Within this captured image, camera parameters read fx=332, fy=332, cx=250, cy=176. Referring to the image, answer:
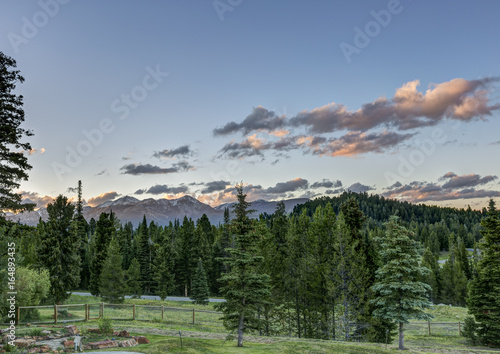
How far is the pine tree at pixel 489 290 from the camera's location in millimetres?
32281

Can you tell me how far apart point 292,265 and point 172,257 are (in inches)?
1921

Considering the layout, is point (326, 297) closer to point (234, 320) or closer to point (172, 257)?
point (234, 320)

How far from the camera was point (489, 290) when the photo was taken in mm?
33469

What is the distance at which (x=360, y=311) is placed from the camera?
104 ft

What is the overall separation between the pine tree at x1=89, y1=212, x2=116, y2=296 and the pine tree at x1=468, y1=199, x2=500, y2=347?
55.5m

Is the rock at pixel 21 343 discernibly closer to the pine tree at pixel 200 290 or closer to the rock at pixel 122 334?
the rock at pixel 122 334

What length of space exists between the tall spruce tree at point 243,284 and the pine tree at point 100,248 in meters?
46.1

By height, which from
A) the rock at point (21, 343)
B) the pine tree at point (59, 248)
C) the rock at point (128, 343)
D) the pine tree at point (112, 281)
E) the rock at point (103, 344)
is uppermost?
the pine tree at point (59, 248)

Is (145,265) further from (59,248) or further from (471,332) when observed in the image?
(471,332)

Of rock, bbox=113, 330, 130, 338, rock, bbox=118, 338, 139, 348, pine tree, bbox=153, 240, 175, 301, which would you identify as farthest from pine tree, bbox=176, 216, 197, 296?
rock, bbox=118, 338, 139, 348

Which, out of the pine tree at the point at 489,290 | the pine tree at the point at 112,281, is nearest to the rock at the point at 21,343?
the pine tree at the point at 112,281

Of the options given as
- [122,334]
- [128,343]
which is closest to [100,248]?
[122,334]

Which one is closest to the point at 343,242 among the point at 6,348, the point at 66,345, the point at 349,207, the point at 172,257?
the point at 349,207

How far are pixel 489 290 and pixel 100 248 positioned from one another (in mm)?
61600
